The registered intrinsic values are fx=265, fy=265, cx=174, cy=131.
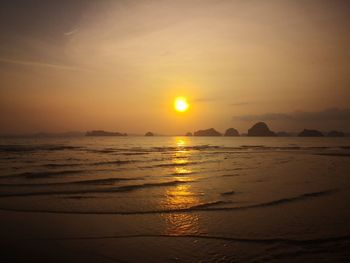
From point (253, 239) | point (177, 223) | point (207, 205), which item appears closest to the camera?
point (253, 239)

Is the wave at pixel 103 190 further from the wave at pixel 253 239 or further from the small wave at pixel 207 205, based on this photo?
the wave at pixel 253 239

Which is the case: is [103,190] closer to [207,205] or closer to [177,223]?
[207,205]

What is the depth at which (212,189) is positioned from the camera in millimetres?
13578

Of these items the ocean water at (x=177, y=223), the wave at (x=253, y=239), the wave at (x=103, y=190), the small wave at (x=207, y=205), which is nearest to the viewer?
the ocean water at (x=177, y=223)

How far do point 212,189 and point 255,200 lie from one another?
9.70ft

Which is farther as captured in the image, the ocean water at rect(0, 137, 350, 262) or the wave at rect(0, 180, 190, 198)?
the wave at rect(0, 180, 190, 198)

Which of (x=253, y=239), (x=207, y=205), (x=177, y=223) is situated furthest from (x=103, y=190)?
(x=253, y=239)

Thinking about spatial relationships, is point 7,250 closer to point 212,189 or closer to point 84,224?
point 84,224

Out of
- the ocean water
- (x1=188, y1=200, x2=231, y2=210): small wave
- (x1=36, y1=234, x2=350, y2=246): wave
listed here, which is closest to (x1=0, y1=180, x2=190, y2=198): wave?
the ocean water

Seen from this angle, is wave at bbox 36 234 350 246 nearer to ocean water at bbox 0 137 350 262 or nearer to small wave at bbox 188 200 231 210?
ocean water at bbox 0 137 350 262

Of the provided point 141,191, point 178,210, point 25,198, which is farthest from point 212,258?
point 25,198

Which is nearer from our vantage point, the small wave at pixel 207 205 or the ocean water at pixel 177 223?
the ocean water at pixel 177 223

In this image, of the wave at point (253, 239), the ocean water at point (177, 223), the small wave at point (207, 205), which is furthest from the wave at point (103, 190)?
the wave at point (253, 239)

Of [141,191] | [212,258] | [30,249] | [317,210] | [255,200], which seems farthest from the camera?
[141,191]
